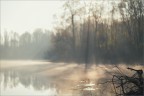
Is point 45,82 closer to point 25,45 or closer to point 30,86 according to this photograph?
point 30,86

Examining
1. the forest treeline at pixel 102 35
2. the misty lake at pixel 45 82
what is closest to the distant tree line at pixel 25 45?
the forest treeline at pixel 102 35

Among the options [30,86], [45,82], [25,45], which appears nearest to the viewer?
[30,86]

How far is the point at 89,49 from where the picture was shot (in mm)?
56688

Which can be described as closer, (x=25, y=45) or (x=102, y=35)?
(x=102, y=35)

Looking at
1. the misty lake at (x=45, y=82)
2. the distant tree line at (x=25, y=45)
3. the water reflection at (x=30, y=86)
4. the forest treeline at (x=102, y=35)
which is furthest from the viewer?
the distant tree line at (x=25, y=45)

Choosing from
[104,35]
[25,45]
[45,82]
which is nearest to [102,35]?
[104,35]

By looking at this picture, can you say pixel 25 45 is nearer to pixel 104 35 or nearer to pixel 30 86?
pixel 104 35

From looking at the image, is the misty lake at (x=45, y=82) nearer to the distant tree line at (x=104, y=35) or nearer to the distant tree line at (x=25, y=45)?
the distant tree line at (x=104, y=35)

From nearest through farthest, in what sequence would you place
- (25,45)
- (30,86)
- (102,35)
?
1. (30,86)
2. (102,35)
3. (25,45)

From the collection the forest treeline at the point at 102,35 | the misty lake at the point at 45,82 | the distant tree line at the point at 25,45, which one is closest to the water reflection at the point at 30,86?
the misty lake at the point at 45,82

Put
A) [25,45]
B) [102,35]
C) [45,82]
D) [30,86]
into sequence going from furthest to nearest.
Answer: [25,45]
[102,35]
[45,82]
[30,86]

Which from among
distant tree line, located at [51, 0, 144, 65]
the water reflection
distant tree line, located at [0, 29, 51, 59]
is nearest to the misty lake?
the water reflection

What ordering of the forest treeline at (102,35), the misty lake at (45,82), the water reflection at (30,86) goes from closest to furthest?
the misty lake at (45,82) < the water reflection at (30,86) < the forest treeline at (102,35)

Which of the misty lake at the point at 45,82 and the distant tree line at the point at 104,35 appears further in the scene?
the distant tree line at the point at 104,35
